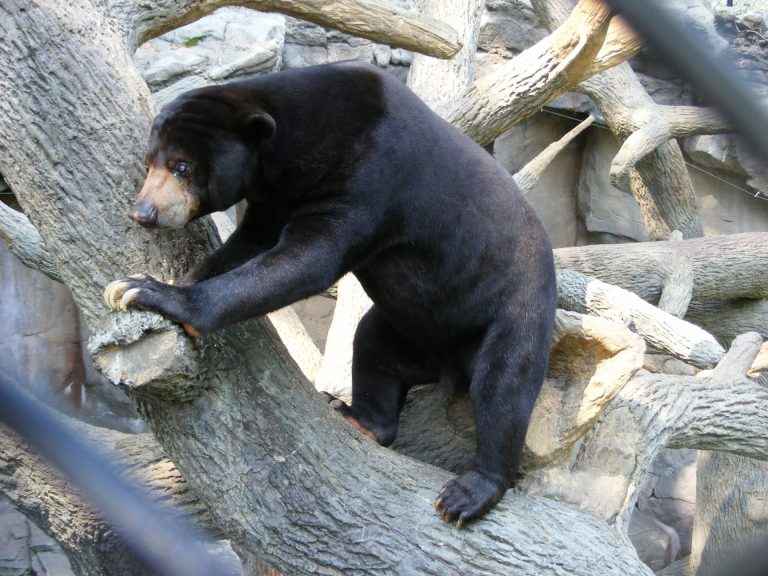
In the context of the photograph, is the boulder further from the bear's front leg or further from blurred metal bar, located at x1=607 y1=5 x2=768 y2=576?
blurred metal bar, located at x1=607 y1=5 x2=768 y2=576

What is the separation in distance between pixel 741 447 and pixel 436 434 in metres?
1.62

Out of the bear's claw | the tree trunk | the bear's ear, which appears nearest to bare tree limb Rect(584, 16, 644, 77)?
the tree trunk

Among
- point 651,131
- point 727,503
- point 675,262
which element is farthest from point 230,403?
point 651,131

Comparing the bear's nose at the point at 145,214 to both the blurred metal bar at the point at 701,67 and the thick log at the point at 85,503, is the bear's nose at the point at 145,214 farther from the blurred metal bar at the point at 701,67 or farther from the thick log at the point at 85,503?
the blurred metal bar at the point at 701,67

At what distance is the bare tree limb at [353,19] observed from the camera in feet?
13.2

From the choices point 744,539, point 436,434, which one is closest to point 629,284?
point 744,539

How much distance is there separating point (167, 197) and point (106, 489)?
5.53 ft

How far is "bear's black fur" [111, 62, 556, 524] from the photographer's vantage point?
8.89ft

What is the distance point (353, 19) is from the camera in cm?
416

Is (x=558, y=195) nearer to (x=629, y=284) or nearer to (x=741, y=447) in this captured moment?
(x=629, y=284)

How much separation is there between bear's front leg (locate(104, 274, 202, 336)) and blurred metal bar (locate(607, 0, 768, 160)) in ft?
6.22

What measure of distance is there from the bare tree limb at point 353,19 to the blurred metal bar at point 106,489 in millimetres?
3194

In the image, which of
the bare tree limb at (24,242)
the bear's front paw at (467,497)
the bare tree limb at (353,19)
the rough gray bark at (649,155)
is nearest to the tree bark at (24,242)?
the bare tree limb at (24,242)

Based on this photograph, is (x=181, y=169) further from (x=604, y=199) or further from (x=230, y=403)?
(x=604, y=199)
